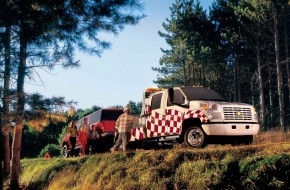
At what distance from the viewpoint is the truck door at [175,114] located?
1057 cm

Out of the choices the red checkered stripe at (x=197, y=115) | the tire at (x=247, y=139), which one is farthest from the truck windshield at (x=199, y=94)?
the tire at (x=247, y=139)

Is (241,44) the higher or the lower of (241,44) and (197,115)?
the higher

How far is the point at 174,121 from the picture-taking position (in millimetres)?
10734

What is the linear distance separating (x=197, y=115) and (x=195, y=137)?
0.63 m

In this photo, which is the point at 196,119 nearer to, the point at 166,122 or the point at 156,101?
the point at 166,122

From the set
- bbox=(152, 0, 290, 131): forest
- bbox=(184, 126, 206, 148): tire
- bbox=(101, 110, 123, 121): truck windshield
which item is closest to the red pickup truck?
bbox=(101, 110, 123, 121): truck windshield

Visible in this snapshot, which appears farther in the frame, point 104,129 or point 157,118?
point 104,129

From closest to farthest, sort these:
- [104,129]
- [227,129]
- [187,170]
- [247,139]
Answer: [187,170] → [227,129] → [247,139] → [104,129]

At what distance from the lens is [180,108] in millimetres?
10680

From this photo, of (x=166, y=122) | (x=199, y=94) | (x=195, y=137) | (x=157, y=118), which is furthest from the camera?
(x=157, y=118)

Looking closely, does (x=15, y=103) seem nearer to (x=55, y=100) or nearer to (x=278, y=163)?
(x=55, y=100)

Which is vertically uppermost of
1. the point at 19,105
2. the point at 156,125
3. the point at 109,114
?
the point at 19,105

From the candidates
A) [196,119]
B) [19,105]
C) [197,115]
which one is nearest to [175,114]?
[196,119]

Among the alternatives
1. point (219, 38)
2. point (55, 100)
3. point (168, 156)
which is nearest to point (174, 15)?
point (219, 38)
